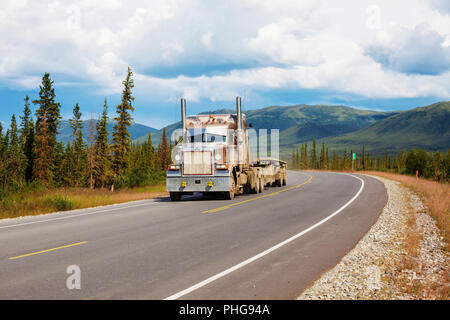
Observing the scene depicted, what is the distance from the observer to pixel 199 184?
19.0 m

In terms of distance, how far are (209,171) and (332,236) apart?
9412 mm

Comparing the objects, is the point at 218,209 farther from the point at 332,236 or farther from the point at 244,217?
the point at 332,236

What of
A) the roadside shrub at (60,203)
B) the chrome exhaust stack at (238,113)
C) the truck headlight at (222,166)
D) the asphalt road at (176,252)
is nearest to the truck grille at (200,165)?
the truck headlight at (222,166)

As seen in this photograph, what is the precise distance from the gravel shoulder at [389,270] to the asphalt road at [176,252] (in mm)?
327

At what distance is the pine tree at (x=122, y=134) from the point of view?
4522cm

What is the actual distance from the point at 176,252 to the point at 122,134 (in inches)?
1556

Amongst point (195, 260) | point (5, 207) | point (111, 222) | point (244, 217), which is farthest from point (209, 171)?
point (195, 260)

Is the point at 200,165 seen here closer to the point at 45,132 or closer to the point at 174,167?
the point at 174,167

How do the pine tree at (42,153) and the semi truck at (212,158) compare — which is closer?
the semi truck at (212,158)

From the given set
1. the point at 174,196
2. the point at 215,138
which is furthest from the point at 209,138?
the point at 174,196

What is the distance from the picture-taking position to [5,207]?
15.7 m

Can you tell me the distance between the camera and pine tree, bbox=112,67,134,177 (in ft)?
148

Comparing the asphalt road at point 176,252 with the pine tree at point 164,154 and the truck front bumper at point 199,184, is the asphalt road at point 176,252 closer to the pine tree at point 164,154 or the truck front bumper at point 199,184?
the truck front bumper at point 199,184

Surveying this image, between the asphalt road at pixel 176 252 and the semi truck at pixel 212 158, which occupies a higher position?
the semi truck at pixel 212 158
